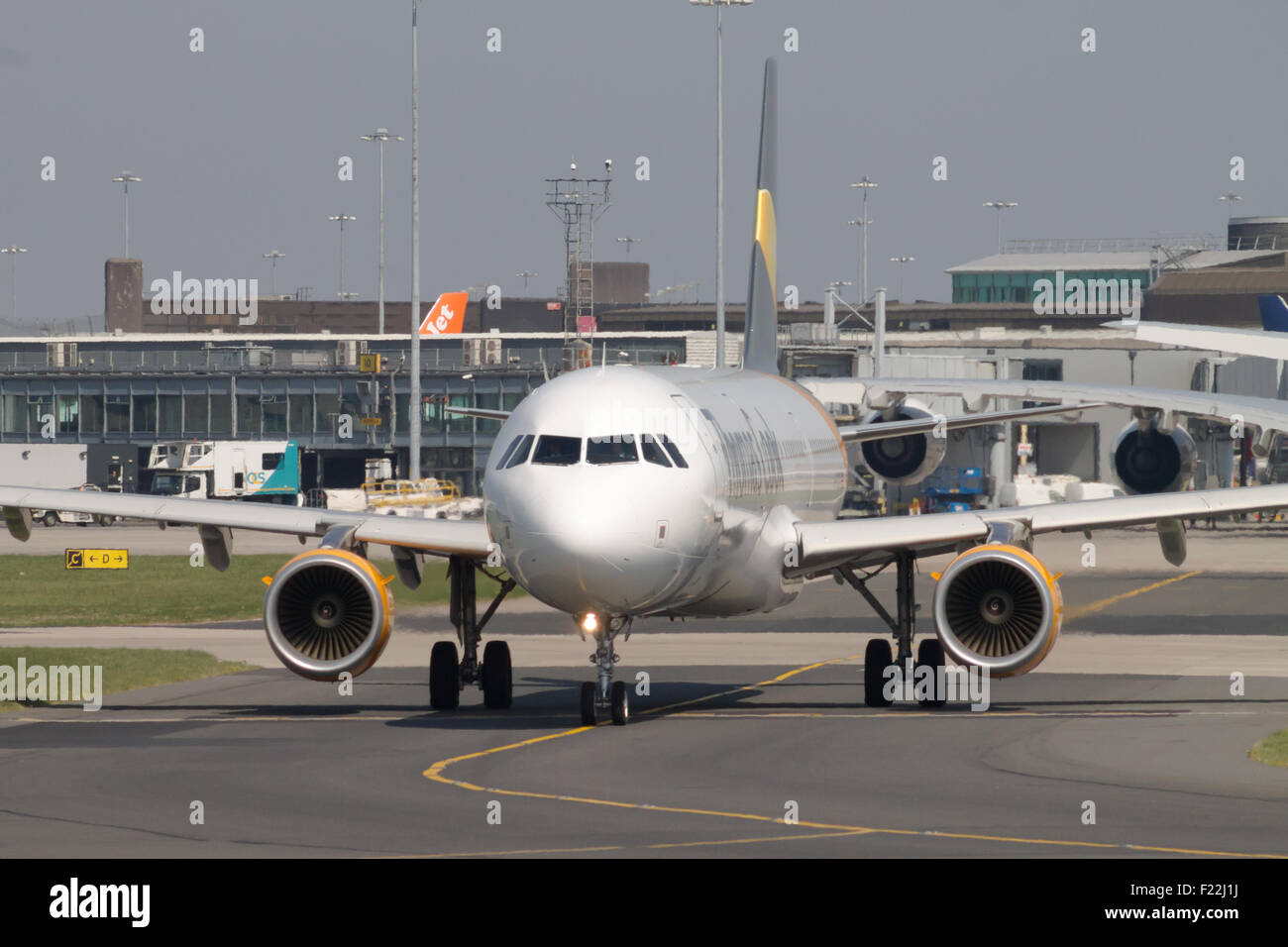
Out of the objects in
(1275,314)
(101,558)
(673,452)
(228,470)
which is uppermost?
(1275,314)

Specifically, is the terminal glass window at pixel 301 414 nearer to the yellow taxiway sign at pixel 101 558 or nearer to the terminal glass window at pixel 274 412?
the terminal glass window at pixel 274 412

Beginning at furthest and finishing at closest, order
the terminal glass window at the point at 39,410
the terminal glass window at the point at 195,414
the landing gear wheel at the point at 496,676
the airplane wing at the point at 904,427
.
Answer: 1. the terminal glass window at the point at 39,410
2. the terminal glass window at the point at 195,414
3. the airplane wing at the point at 904,427
4. the landing gear wheel at the point at 496,676

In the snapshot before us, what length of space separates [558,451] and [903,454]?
17.0 m

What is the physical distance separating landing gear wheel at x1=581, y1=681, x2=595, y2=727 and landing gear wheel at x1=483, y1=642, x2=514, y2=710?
3122mm

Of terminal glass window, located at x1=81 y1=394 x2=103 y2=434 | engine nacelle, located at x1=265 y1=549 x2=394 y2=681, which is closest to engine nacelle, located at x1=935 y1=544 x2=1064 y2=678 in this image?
engine nacelle, located at x1=265 y1=549 x2=394 y2=681

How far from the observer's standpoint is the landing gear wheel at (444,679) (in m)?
29.4

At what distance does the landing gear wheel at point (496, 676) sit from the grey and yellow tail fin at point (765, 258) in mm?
11706

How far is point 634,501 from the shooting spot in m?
24.4

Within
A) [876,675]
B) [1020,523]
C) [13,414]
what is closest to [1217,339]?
[1020,523]

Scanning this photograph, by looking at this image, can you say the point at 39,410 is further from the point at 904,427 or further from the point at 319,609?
the point at 319,609

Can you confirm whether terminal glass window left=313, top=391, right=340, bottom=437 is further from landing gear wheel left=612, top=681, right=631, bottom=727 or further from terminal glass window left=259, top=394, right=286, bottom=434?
landing gear wheel left=612, top=681, right=631, bottom=727

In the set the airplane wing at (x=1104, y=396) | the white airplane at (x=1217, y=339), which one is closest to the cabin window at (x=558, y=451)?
the white airplane at (x=1217, y=339)

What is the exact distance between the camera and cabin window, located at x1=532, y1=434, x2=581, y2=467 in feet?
81.1
